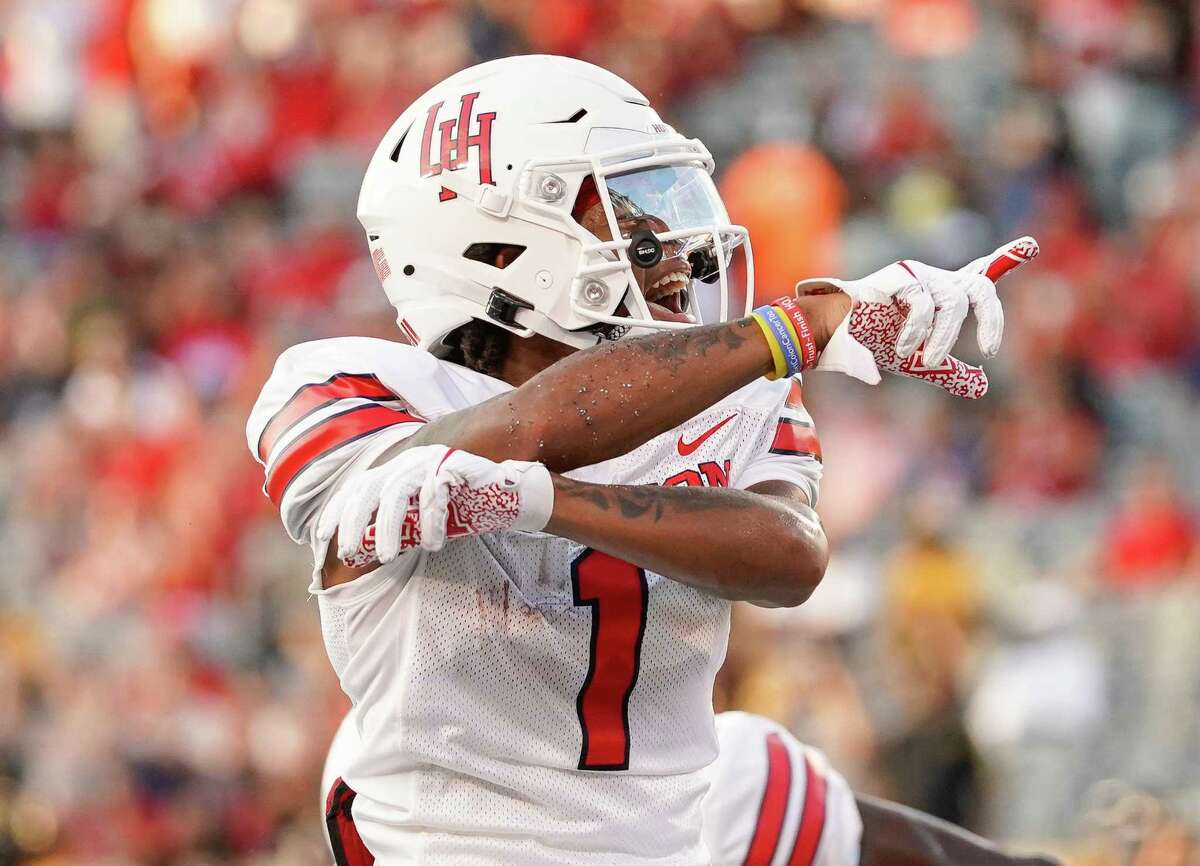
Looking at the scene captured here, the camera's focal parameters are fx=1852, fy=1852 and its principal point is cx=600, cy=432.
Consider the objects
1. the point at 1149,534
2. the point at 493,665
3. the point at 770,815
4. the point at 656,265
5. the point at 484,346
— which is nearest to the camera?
the point at 493,665

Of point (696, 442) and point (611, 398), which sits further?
point (696, 442)

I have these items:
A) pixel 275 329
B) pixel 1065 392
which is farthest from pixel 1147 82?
pixel 275 329

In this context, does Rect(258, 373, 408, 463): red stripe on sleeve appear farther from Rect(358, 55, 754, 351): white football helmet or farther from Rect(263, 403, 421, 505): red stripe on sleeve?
Rect(358, 55, 754, 351): white football helmet

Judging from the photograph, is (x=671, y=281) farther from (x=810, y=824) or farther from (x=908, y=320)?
(x=810, y=824)

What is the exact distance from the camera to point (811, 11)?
9.77 meters

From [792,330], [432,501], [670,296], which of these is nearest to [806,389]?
[670,296]

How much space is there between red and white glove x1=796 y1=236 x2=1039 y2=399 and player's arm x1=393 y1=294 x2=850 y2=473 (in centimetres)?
4

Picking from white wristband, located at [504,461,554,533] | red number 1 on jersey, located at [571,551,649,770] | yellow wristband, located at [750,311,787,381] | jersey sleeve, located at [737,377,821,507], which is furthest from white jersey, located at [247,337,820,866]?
yellow wristband, located at [750,311,787,381]

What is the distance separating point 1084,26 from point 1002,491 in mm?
2589

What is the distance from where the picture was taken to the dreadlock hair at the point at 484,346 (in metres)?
3.09

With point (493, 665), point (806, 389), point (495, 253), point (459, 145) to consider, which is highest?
point (459, 145)

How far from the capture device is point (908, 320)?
2.62 m

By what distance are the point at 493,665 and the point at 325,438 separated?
45 centimetres

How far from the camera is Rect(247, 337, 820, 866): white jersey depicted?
2801mm
